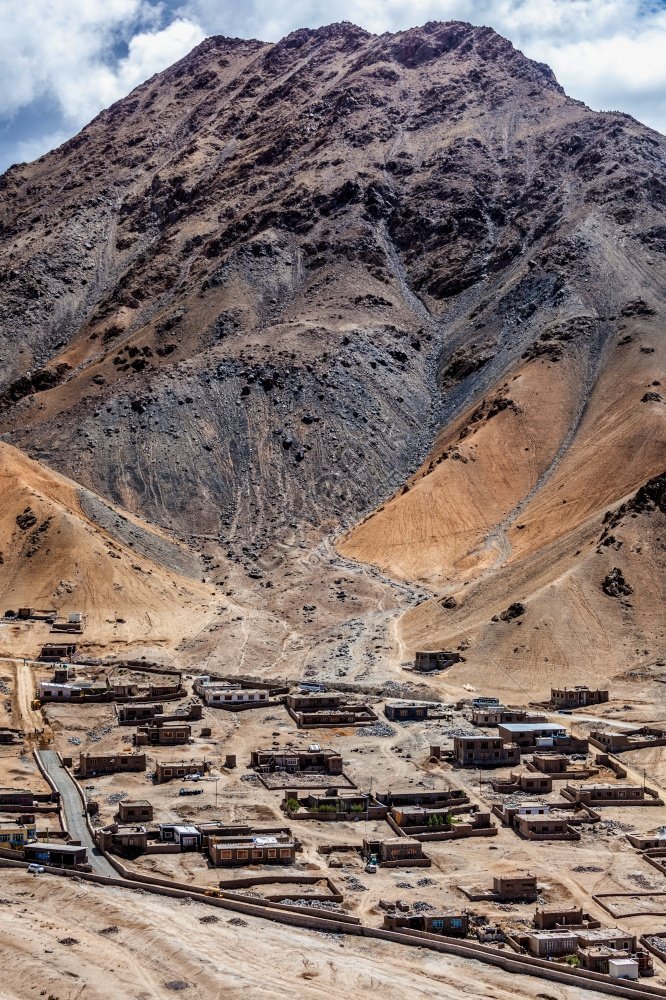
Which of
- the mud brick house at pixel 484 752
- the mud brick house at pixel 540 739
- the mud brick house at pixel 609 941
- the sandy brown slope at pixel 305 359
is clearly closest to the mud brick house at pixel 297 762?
the mud brick house at pixel 484 752

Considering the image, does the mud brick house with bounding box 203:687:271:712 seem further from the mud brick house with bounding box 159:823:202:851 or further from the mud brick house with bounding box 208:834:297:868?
the mud brick house with bounding box 208:834:297:868

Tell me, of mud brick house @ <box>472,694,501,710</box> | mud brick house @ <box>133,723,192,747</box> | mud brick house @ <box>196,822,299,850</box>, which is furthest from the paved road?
mud brick house @ <box>472,694,501,710</box>

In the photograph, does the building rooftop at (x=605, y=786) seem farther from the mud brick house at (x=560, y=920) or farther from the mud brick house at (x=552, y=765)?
the mud brick house at (x=560, y=920)

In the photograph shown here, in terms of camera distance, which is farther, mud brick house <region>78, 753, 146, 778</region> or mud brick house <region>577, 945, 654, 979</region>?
mud brick house <region>78, 753, 146, 778</region>

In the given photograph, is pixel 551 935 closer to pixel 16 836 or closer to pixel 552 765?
pixel 16 836

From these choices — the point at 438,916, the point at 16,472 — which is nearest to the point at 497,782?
the point at 438,916

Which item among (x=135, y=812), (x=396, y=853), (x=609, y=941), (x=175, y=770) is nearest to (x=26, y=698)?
(x=175, y=770)

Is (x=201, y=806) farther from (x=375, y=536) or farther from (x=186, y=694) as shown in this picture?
(x=375, y=536)
